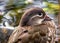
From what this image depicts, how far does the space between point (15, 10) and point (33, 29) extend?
19 centimetres

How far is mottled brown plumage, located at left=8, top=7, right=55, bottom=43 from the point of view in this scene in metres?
0.78

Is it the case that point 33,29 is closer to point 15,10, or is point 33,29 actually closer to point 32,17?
point 32,17

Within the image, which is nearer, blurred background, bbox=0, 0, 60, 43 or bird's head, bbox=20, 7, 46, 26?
blurred background, bbox=0, 0, 60, 43

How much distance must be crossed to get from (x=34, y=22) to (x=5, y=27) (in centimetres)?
17

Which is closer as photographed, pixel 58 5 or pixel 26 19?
pixel 58 5

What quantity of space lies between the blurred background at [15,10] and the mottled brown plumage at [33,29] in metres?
0.03

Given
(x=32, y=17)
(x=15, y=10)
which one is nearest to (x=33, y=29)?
(x=32, y=17)

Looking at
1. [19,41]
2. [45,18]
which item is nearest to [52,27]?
[45,18]

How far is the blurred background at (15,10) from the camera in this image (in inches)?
26.3

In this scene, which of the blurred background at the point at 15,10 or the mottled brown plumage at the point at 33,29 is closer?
the blurred background at the point at 15,10

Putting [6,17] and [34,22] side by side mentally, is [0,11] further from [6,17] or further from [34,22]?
[34,22]

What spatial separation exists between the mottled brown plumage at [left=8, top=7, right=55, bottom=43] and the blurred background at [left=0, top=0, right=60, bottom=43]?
0.03 meters

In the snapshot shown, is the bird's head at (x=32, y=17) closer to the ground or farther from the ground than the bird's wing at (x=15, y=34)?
farther from the ground

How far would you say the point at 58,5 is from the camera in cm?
66
